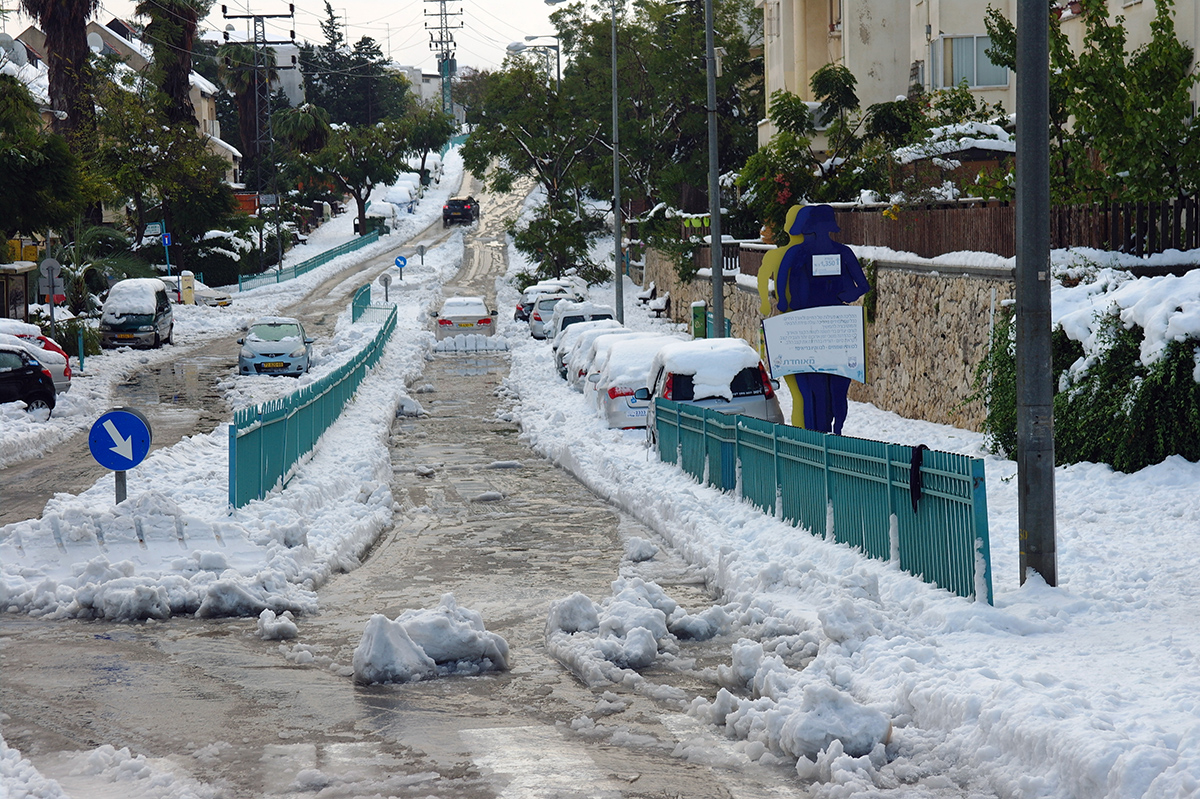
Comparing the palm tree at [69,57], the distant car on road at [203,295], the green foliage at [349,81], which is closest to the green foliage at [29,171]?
the palm tree at [69,57]

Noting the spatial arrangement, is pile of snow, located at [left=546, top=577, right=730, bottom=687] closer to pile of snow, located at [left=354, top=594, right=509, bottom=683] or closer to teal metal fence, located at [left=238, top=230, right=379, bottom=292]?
pile of snow, located at [left=354, top=594, right=509, bottom=683]

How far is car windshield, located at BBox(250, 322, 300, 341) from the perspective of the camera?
109 ft

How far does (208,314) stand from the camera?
174ft

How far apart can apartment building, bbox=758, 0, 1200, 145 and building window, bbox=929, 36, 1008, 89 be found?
0.02 meters

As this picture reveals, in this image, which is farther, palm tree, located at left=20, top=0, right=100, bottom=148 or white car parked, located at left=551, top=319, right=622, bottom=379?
palm tree, located at left=20, top=0, right=100, bottom=148

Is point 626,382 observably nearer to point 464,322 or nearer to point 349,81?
point 464,322

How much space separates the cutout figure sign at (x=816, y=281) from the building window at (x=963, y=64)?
711 inches

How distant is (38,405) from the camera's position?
79.5 feet

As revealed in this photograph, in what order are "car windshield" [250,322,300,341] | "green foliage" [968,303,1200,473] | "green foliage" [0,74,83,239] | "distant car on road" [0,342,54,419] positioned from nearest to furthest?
"green foliage" [968,303,1200,473] < "distant car on road" [0,342,54,419] < "green foliage" [0,74,83,239] < "car windshield" [250,322,300,341]

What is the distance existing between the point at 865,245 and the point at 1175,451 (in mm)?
11571

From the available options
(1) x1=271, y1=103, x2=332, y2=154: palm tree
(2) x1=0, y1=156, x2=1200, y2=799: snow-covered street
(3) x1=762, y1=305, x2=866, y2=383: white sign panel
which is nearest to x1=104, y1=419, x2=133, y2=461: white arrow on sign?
(2) x1=0, y1=156, x2=1200, y2=799: snow-covered street

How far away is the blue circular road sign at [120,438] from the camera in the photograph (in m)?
12.2

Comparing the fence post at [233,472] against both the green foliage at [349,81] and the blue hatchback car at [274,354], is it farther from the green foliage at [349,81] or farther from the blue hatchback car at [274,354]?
the green foliage at [349,81]

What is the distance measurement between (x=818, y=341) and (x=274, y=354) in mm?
21121
